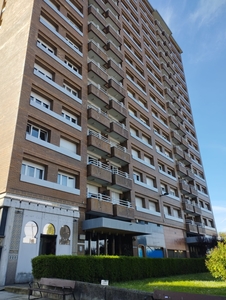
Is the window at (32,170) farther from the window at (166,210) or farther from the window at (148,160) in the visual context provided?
the window at (166,210)

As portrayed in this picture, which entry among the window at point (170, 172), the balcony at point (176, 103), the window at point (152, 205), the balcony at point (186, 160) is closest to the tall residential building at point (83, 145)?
the window at point (152, 205)

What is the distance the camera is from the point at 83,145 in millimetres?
19484

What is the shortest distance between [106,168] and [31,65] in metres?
9.72

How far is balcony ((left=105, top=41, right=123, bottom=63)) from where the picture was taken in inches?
1079

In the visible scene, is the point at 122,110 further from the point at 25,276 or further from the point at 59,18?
the point at 25,276

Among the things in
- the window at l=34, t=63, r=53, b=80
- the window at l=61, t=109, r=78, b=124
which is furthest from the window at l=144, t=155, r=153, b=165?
the window at l=34, t=63, r=53, b=80

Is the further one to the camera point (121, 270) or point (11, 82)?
point (11, 82)

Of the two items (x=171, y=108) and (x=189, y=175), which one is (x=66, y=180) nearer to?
(x=189, y=175)

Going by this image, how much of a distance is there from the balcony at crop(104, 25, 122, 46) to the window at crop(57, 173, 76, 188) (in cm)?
1812

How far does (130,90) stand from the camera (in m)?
29.9

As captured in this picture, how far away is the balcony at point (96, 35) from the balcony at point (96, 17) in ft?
2.65

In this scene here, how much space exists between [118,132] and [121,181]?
15.3 feet

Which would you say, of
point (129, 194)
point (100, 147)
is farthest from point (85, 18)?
point (129, 194)

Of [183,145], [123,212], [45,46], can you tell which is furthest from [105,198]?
[183,145]
